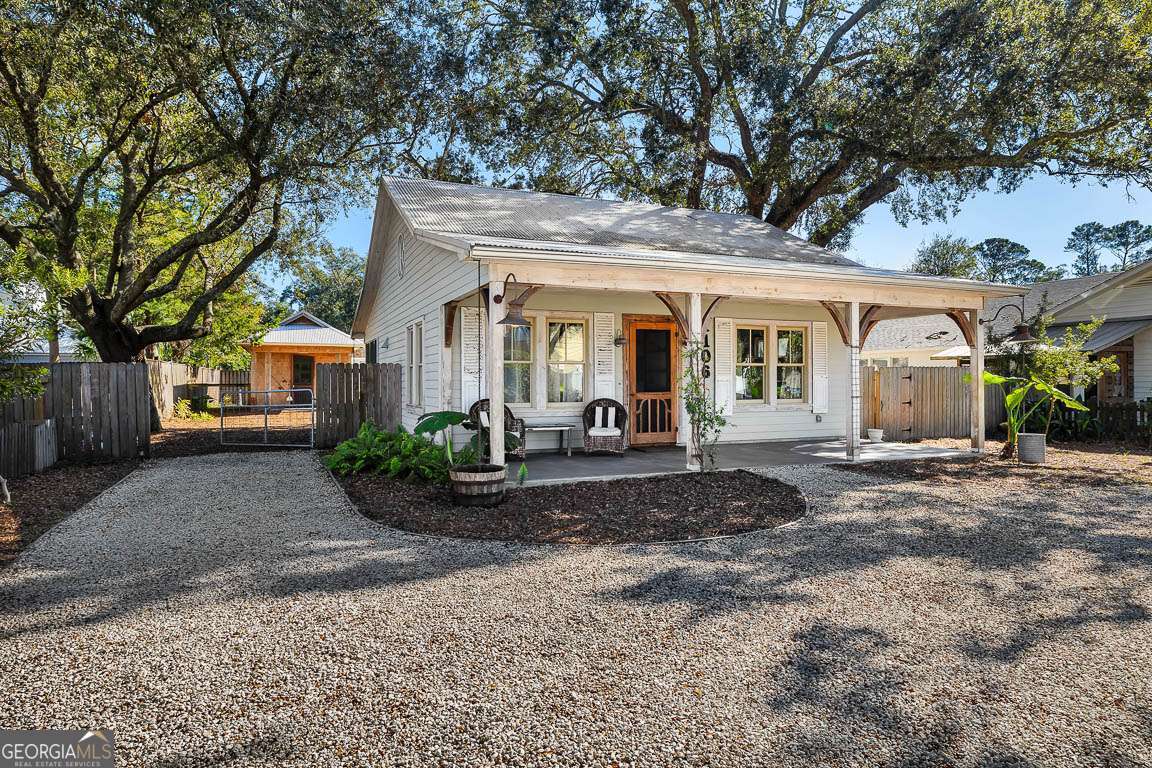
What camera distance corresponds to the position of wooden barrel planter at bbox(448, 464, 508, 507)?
6336mm

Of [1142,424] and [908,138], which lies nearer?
[1142,424]

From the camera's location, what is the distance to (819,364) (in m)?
11.7

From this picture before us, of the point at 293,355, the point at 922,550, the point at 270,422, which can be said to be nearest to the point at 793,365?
the point at 922,550

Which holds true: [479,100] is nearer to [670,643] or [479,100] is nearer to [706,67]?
[706,67]

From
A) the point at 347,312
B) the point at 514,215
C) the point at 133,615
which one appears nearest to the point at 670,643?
the point at 133,615

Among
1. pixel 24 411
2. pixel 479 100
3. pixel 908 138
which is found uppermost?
pixel 479 100

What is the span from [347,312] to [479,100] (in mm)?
36690

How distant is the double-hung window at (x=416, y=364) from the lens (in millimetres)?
10789

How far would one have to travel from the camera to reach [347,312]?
50062mm

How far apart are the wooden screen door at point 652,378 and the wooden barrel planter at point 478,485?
457cm

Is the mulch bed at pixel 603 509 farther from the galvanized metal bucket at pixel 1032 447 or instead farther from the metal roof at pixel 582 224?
the galvanized metal bucket at pixel 1032 447

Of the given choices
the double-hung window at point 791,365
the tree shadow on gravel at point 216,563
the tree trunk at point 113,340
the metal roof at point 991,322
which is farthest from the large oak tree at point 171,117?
the metal roof at point 991,322

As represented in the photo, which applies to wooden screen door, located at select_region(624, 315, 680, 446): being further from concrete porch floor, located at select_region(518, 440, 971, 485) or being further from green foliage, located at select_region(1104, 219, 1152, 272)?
green foliage, located at select_region(1104, 219, 1152, 272)

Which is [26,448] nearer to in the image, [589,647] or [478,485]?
[478,485]
